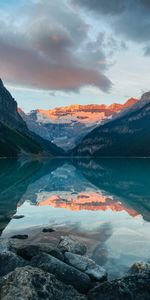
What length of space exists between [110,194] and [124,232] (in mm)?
42375

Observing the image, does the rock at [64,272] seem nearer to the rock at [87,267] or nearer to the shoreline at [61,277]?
the shoreline at [61,277]

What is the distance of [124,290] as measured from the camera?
20.8 m

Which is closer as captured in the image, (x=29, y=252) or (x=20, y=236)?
(x=29, y=252)

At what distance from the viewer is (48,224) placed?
162 ft

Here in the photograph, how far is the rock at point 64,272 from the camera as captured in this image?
24234 mm

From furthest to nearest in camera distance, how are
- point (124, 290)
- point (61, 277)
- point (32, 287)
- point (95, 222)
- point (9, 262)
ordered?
point (95, 222) → point (9, 262) → point (61, 277) → point (124, 290) → point (32, 287)

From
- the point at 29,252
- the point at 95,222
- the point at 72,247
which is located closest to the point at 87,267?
the point at 29,252

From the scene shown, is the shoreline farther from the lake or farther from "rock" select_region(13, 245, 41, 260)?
the lake

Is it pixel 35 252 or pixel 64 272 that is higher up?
pixel 35 252

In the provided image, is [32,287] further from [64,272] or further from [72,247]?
[72,247]

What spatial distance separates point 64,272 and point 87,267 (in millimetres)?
2726

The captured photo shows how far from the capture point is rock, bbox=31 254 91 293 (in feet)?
79.5

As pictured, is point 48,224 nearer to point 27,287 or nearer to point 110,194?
point 27,287

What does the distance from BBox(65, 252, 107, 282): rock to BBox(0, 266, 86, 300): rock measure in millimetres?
4677
